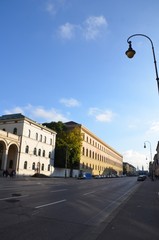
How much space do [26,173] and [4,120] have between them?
44.3ft

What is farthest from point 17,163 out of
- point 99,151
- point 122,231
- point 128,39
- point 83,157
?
point 99,151

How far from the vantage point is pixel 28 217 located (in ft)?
30.4

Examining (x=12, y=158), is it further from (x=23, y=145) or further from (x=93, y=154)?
(x=93, y=154)

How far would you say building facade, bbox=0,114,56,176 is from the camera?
52400 millimetres

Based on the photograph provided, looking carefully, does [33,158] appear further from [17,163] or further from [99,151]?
[99,151]

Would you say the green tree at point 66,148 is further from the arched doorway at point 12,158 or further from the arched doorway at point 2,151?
the arched doorway at point 2,151

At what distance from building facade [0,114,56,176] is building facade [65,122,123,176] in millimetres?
18943

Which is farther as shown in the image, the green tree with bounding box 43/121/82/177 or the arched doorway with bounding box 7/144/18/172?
the green tree with bounding box 43/121/82/177

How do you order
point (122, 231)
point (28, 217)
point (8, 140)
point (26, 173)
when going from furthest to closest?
point (26, 173) < point (8, 140) < point (28, 217) < point (122, 231)

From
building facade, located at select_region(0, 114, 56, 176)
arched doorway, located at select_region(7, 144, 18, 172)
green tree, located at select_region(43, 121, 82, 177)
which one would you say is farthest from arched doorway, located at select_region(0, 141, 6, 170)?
green tree, located at select_region(43, 121, 82, 177)

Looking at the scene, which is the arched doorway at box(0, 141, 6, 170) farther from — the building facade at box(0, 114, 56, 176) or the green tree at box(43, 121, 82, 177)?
the green tree at box(43, 121, 82, 177)

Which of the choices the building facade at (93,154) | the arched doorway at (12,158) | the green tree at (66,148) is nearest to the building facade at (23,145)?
the arched doorway at (12,158)

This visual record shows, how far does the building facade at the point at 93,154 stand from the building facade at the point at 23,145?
62.1ft

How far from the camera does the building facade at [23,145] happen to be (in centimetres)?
5240
